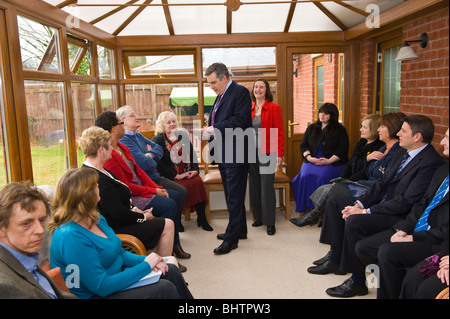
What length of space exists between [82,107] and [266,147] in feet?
6.10

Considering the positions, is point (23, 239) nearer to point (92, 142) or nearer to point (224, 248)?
point (92, 142)

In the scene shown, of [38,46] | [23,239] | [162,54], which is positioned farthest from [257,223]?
[23,239]

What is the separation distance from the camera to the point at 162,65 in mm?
4805

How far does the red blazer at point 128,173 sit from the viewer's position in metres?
2.90

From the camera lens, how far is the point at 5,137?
2500 mm

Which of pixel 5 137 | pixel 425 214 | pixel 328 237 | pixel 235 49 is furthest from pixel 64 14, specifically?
pixel 425 214

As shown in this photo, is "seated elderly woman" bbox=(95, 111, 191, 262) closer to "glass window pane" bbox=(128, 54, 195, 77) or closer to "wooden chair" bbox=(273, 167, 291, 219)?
"wooden chair" bbox=(273, 167, 291, 219)

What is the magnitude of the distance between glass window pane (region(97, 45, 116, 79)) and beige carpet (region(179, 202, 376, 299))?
1.98m

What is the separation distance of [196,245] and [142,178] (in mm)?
898

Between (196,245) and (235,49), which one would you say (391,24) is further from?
(196,245)

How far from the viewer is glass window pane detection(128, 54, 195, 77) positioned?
4805 mm

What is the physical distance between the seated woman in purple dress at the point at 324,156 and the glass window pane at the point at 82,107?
7.53ft

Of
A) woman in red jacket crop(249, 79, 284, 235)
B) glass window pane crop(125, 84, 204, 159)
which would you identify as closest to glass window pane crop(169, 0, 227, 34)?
glass window pane crop(125, 84, 204, 159)

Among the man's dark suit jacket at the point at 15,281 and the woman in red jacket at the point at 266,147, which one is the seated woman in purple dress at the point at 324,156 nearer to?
the woman in red jacket at the point at 266,147
